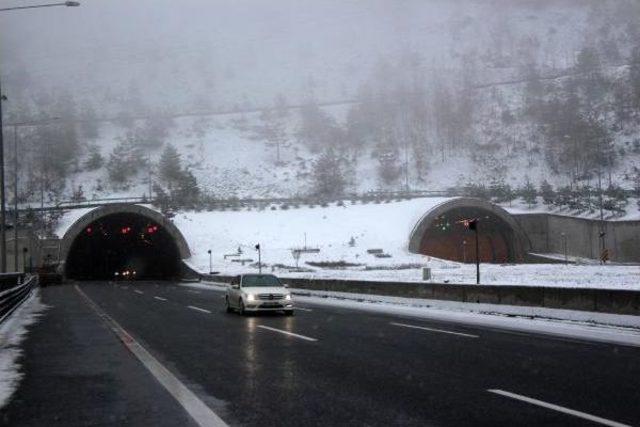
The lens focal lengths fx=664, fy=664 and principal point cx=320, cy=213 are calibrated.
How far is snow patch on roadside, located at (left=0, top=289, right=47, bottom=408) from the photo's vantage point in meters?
8.99

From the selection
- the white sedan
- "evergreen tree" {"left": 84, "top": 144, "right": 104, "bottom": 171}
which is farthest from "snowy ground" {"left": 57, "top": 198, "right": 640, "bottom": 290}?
"evergreen tree" {"left": 84, "top": 144, "right": 104, "bottom": 171}

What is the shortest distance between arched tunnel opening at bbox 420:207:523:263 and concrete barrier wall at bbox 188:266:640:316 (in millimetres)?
41518

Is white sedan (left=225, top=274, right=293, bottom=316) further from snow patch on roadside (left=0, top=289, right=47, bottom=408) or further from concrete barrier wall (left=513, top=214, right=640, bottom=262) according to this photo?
concrete barrier wall (left=513, top=214, right=640, bottom=262)

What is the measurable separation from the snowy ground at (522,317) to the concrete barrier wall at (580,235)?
142 ft

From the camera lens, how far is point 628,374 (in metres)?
9.34

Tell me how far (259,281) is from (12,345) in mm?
9870

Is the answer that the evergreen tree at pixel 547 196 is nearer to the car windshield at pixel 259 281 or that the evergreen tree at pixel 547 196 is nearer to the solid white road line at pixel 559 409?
the car windshield at pixel 259 281

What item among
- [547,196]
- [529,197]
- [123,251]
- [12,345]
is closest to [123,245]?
[123,251]

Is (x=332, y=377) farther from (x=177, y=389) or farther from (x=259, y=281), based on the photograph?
(x=259, y=281)

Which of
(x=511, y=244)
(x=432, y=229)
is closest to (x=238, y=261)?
(x=432, y=229)

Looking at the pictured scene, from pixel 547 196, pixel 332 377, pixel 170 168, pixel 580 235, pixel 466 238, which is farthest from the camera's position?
pixel 170 168

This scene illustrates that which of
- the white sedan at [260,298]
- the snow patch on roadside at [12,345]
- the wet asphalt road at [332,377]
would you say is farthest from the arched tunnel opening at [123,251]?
the wet asphalt road at [332,377]

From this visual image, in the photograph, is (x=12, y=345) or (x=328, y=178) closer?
(x=12, y=345)

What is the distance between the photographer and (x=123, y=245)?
84.6 meters
